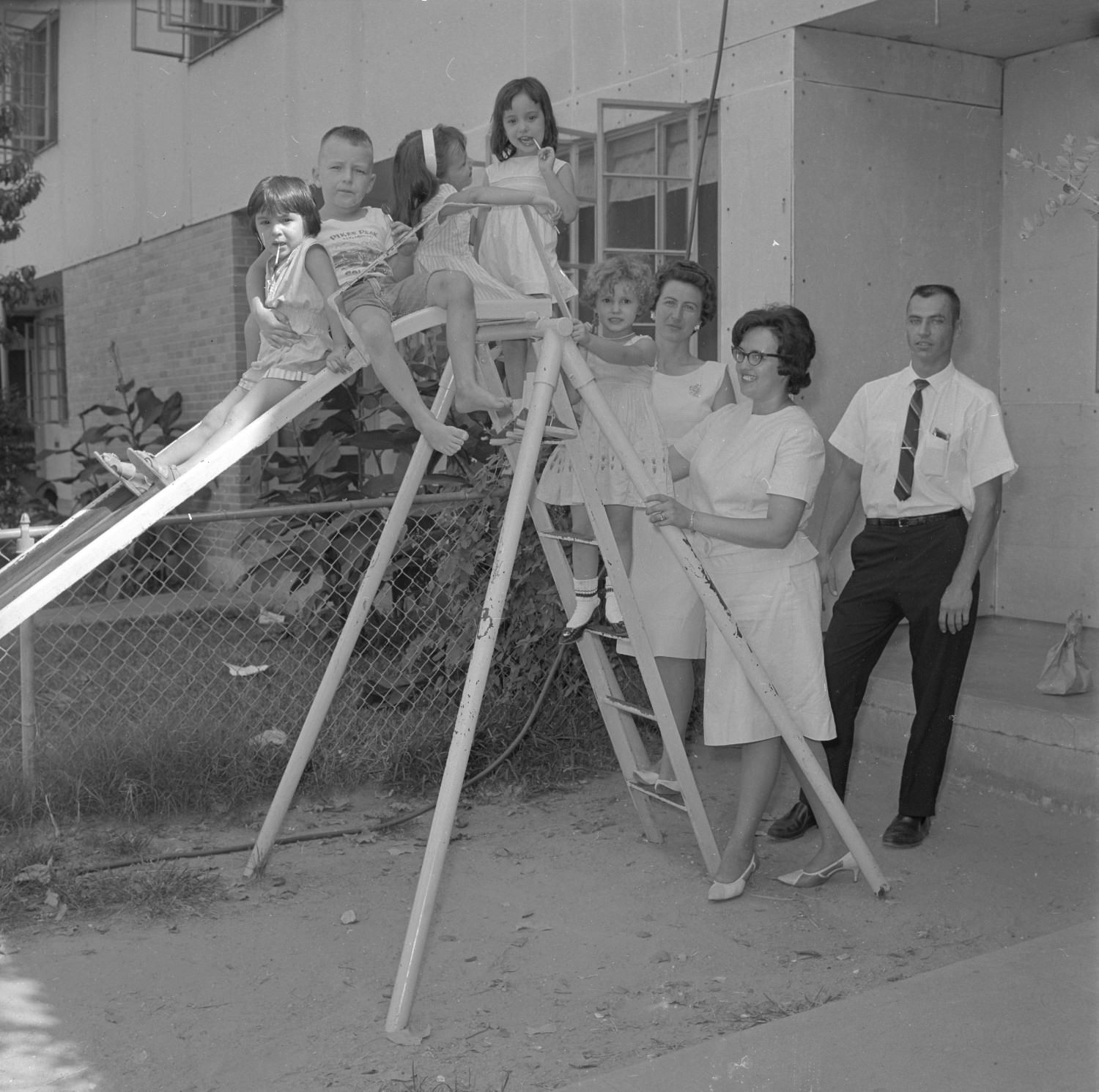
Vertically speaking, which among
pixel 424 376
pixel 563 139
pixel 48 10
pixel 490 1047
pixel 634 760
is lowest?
pixel 490 1047

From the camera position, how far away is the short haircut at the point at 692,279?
15.0 feet

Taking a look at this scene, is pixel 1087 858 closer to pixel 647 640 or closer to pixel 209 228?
pixel 647 640

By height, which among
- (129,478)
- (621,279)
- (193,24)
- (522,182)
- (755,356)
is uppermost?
(193,24)

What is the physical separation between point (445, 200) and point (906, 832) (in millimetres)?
2668

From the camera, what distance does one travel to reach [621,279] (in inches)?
172

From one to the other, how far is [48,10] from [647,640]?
41.3ft

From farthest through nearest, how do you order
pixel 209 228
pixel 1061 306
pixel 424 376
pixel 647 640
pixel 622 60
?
pixel 209 228 < pixel 424 376 < pixel 622 60 < pixel 1061 306 < pixel 647 640

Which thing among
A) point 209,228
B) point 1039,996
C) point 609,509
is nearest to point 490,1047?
point 1039,996

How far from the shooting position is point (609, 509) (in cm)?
458

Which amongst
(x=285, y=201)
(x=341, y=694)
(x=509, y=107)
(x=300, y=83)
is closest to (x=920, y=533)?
(x=509, y=107)

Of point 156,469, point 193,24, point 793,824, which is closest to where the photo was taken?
point 156,469

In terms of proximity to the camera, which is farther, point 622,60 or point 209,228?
point 209,228

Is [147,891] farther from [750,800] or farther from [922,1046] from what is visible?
[922,1046]

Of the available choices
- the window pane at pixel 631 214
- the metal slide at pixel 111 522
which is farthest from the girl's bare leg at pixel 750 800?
the window pane at pixel 631 214
